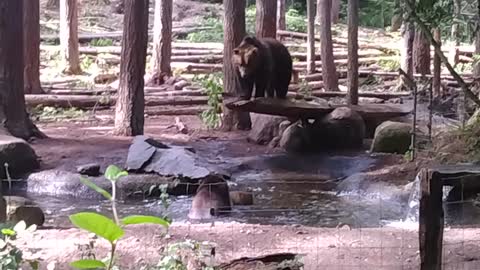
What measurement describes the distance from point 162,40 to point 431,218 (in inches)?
626

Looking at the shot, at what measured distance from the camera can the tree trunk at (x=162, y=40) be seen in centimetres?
1962

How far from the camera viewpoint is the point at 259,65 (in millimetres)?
11562

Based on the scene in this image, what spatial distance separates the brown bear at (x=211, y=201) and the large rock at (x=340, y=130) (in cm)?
425

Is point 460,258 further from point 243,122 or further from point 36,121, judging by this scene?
point 36,121

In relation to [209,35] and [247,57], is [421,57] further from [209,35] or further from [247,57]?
[209,35]

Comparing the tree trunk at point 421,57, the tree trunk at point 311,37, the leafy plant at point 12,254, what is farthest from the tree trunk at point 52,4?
the leafy plant at point 12,254

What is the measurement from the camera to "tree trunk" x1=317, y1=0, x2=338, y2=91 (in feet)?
60.5

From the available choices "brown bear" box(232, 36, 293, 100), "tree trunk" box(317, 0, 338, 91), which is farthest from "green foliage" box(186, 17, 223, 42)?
"brown bear" box(232, 36, 293, 100)

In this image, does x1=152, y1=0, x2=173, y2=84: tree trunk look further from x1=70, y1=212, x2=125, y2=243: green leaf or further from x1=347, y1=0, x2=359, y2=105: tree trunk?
x1=70, y1=212, x2=125, y2=243: green leaf

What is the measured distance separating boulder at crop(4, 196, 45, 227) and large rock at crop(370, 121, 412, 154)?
607 centimetres

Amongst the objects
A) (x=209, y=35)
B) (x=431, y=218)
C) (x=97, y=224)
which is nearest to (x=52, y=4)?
(x=209, y=35)

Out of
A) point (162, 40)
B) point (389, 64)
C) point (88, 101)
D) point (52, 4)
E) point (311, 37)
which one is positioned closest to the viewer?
point (88, 101)

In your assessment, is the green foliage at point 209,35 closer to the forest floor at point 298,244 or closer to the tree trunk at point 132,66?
the tree trunk at point 132,66

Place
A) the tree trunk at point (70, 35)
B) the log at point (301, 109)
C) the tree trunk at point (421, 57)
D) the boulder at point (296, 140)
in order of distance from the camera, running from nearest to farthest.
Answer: the log at point (301, 109) → the boulder at point (296, 140) → the tree trunk at point (421, 57) → the tree trunk at point (70, 35)
